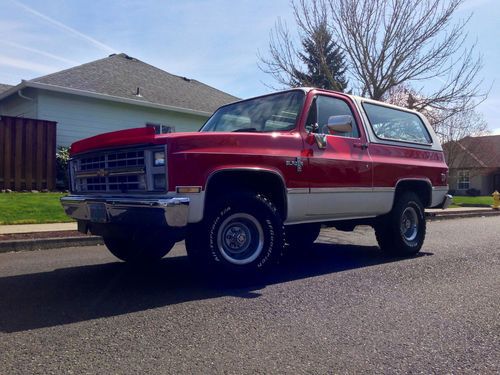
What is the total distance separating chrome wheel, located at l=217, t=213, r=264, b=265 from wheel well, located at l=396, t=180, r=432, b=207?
278 centimetres

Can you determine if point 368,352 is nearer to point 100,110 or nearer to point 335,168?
point 335,168

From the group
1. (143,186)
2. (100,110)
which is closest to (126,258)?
(143,186)

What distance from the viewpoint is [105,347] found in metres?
3.18

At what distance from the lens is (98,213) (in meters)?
4.91

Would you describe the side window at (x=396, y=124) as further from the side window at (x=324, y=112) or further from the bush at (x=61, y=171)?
the bush at (x=61, y=171)

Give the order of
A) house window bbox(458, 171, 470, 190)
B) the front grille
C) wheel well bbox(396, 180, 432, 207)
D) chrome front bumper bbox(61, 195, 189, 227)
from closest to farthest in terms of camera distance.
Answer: chrome front bumper bbox(61, 195, 189, 227) < the front grille < wheel well bbox(396, 180, 432, 207) < house window bbox(458, 171, 470, 190)

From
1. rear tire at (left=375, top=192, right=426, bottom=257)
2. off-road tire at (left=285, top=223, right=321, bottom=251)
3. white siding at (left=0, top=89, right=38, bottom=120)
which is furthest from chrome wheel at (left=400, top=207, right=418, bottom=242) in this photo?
white siding at (left=0, top=89, right=38, bottom=120)

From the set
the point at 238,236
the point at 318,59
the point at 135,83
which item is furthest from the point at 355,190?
the point at 135,83

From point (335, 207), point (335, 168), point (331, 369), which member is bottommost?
point (331, 369)

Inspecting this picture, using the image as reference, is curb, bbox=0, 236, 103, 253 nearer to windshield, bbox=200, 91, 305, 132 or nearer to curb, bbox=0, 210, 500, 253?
curb, bbox=0, 210, 500, 253

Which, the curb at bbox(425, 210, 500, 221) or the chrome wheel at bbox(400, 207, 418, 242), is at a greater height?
the chrome wheel at bbox(400, 207, 418, 242)

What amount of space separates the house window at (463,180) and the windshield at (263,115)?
35959mm

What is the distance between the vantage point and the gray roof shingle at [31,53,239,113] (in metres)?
16.9

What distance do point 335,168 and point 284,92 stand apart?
1.13 metres
